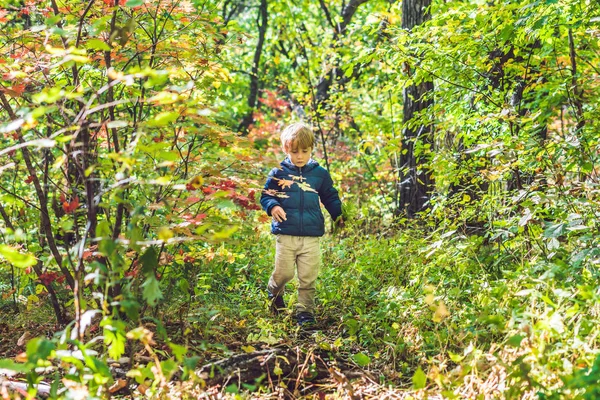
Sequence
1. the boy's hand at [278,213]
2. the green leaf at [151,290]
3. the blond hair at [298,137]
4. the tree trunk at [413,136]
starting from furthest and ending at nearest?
the tree trunk at [413,136] → the blond hair at [298,137] → the boy's hand at [278,213] → the green leaf at [151,290]

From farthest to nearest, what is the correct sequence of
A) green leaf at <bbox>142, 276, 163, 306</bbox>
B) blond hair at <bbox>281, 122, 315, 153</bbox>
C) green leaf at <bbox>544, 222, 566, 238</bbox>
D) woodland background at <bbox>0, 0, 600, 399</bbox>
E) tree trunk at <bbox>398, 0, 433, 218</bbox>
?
tree trunk at <bbox>398, 0, 433, 218</bbox> < blond hair at <bbox>281, 122, 315, 153</bbox> < green leaf at <bbox>544, 222, 566, 238</bbox> < woodland background at <bbox>0, 0, 600, 399</bbox> < green leaf at <bbox>142, 276, 163, 306</bbox>

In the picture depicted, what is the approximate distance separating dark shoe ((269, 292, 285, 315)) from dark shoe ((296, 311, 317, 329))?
0.51 ft

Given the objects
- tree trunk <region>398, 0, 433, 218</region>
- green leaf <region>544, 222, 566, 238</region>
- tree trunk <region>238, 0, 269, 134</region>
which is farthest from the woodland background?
tree trunk <region>238, 0, 269, 134</region>

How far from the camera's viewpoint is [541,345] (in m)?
2.29

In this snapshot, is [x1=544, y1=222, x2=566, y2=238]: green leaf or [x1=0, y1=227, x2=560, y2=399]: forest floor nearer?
[x1=0, y1=227, x2=560, y2=399]: forest floor

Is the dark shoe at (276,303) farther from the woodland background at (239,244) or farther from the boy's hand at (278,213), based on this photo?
the boy's hand at (278,213)

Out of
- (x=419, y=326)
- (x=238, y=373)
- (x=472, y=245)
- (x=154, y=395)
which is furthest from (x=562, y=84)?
(x=154, y=395)

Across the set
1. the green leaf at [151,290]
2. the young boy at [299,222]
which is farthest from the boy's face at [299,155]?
the green leaf at [151,290]

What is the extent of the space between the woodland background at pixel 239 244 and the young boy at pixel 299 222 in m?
0.23

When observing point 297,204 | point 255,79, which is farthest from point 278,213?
point 255,79

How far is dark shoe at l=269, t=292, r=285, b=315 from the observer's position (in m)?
4.15

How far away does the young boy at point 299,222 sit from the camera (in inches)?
159

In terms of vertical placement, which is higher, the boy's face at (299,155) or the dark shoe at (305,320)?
the boy's face at (299,155)

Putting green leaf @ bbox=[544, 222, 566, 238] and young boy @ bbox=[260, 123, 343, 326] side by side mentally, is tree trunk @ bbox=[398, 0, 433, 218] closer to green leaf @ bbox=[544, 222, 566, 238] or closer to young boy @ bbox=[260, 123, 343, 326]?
young boy @ bbox=[260, 123, 343, 326]
